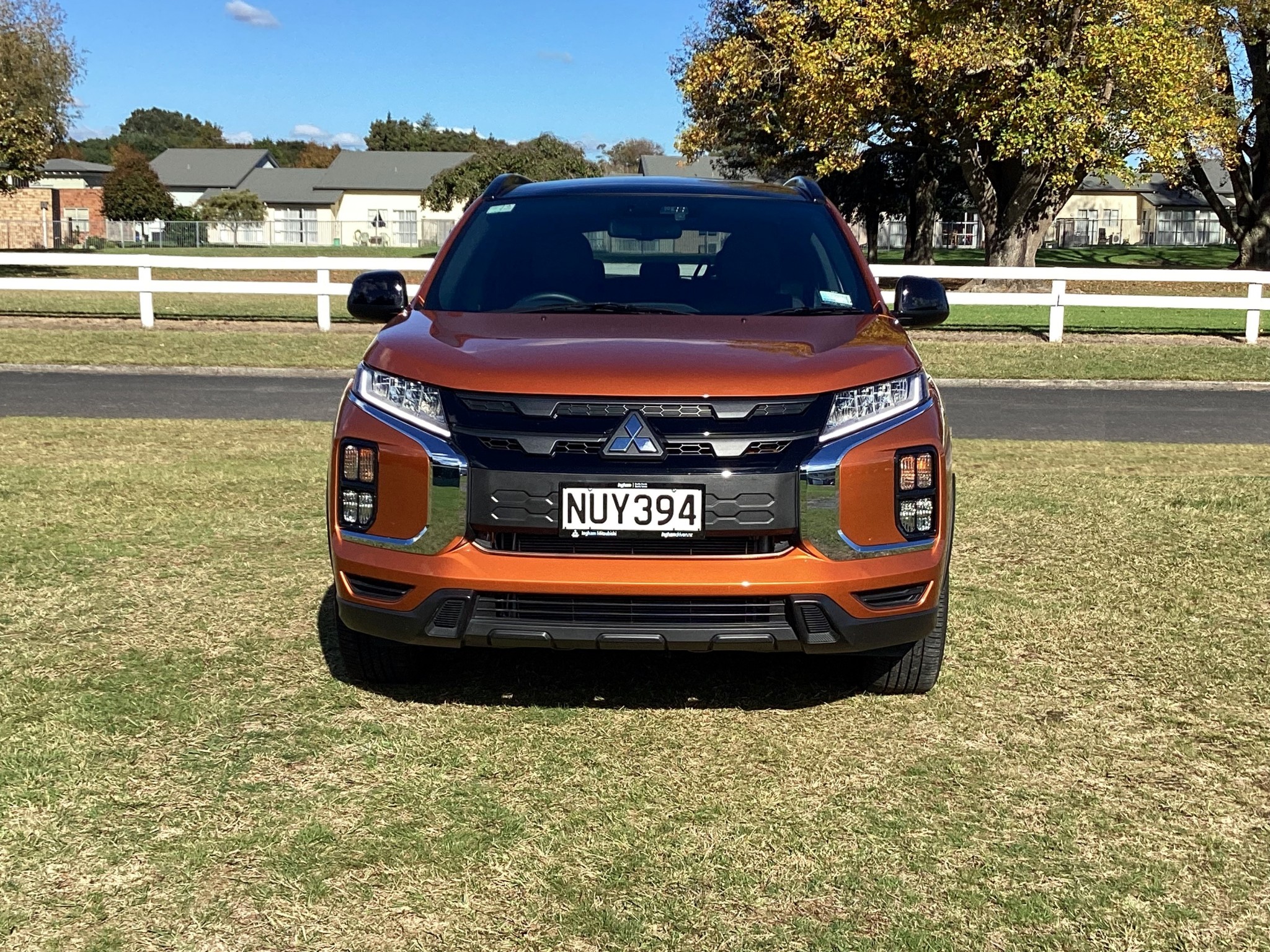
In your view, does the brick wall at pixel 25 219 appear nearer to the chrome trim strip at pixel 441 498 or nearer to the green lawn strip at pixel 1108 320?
the green lawn strip at pixel 1108 320

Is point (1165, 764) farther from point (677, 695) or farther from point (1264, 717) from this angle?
point (677, 695)

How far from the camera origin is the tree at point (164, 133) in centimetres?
15712

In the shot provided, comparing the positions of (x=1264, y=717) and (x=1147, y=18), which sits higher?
(x=1147, y=18)

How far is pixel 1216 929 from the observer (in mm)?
2871

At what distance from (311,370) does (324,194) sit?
97.0 metres

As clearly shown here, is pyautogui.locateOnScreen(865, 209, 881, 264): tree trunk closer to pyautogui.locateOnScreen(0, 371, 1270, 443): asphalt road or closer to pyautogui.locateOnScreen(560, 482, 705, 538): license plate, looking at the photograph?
pyautogui.locateOnScreen(0, 371, 1270, 443): asphalt road

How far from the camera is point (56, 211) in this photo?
9069 centimetres

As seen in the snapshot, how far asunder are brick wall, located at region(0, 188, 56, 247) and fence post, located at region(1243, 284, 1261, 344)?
221 feet

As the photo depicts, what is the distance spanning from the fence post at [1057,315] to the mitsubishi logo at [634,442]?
51.4ft

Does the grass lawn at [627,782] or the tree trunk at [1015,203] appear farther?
the tree trunk at [1015,203]

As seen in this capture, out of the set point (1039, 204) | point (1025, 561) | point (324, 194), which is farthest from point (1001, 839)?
point (324, 194)

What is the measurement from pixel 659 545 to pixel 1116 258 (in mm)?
67180

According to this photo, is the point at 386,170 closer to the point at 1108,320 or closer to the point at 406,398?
the point at 1108,320

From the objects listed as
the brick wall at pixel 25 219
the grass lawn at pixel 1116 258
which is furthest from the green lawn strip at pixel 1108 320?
the brick wall at pixel 25 219
